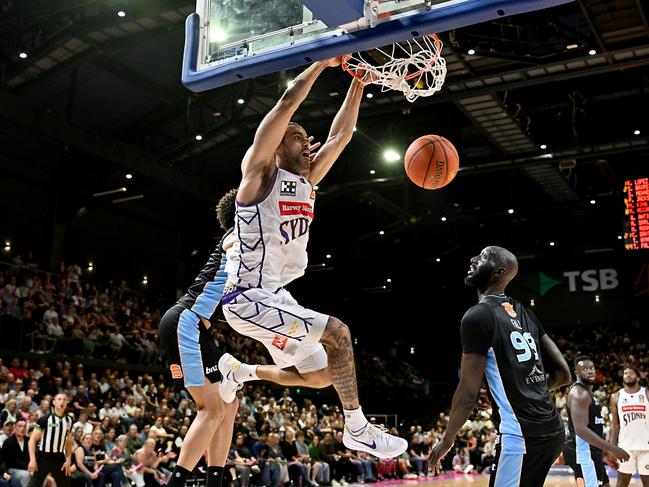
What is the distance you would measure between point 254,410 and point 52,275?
6.16 m

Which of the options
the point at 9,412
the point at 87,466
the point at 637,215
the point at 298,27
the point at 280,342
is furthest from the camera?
the point at 637,215

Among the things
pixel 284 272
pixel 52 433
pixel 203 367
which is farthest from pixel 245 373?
pixel 52 433

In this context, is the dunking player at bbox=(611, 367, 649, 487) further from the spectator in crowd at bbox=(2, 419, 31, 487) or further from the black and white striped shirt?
the spectator in crowd at bbox=(2, 419, 31, 487)

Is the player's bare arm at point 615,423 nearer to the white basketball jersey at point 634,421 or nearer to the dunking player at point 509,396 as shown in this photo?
the white basketball jersey at point 634,421

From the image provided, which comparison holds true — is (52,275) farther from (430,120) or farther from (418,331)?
(418,331)

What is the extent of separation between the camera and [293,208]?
4035 mm

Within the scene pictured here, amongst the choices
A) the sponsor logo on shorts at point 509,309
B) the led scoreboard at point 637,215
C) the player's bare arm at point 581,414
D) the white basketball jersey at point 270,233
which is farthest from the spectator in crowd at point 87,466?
the led scoreboard at point 637,215

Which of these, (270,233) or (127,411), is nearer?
(270,233)

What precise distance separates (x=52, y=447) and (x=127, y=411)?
498 centimetres

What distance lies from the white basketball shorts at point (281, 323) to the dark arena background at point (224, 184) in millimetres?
7788

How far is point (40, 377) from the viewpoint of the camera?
1402cm

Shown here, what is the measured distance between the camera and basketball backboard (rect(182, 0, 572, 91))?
388 centimetres

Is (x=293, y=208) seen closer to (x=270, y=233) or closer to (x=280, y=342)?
(x=270, y=233)

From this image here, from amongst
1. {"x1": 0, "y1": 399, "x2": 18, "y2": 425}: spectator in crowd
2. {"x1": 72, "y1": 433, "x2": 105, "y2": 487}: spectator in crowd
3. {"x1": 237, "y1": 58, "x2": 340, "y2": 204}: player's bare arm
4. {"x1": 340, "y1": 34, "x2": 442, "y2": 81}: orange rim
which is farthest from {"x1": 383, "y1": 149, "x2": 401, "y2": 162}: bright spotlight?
{"x1": 237, "y1": 58, "x2": 340, "y2": 204}: player's bare arm
